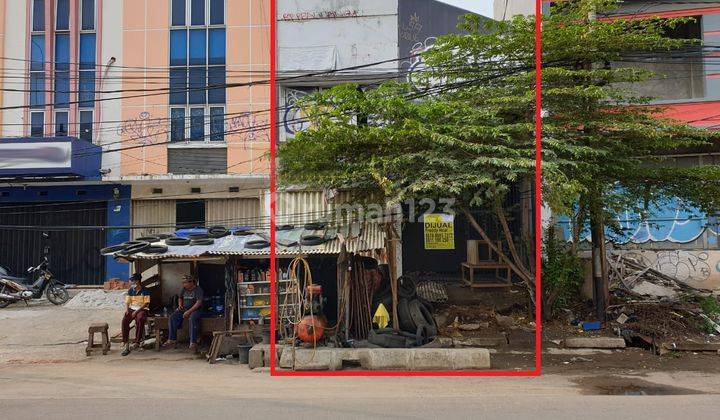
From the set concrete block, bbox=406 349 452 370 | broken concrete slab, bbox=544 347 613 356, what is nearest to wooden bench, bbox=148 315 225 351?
concrete block, bbox=406 349 452 370

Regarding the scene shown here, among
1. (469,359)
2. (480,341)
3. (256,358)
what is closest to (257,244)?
(256,358)

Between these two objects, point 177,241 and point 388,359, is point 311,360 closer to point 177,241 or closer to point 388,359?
point 388,359

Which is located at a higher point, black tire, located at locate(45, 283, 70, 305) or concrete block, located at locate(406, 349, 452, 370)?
black tire, located at locate(45, 283, 70, 305)

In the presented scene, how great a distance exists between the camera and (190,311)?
34.1ft

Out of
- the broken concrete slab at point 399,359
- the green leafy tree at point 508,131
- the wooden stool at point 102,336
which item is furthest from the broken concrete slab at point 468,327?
the wooden stool at point 102,336

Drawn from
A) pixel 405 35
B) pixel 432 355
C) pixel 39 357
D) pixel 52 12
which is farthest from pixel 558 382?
pixel 52 12

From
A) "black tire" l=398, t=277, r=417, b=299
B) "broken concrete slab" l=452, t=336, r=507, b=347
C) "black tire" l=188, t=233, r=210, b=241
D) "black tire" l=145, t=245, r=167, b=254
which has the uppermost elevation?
"black tire" l=188, t=233, r=210, b=241

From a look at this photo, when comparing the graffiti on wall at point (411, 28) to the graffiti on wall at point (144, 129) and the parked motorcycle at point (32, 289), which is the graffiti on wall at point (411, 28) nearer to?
the graffiti on wall at point (144, 129)

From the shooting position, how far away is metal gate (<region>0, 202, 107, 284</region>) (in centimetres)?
1730

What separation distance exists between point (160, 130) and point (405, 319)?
10.4 metres

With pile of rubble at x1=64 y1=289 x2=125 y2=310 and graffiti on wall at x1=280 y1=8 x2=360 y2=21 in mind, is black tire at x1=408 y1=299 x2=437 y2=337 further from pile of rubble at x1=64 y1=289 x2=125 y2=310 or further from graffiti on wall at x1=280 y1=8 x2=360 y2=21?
graffiti on wall at x1=280 y1=8 x2=360 y2=21

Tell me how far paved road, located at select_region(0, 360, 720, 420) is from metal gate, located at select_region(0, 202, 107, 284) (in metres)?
8.49

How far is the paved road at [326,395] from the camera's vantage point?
6145 millimetres

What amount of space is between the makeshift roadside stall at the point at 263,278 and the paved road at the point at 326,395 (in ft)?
4.51
